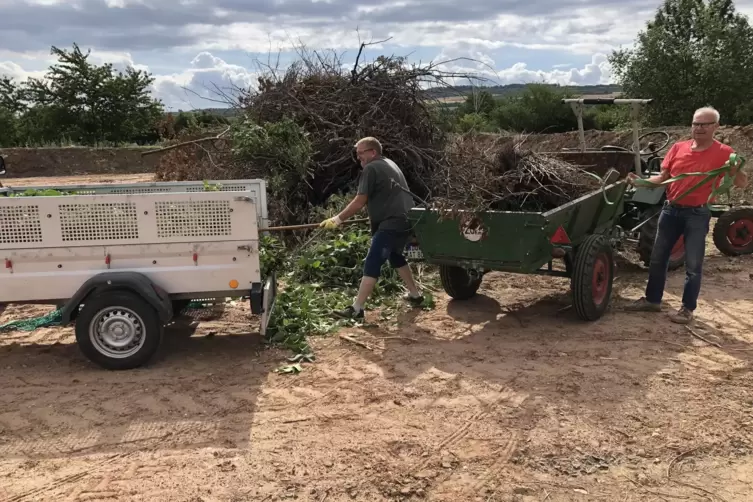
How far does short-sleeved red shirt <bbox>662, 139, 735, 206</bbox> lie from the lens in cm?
539

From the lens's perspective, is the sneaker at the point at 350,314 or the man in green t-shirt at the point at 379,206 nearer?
the man in green t-shirt at the point at 379,206

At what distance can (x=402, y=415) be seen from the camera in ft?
13.3

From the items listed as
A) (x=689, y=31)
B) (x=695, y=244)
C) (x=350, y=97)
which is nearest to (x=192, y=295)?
(x=695, y=244)

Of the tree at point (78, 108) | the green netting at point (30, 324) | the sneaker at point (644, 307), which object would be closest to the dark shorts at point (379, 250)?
the sneaker at point (644, 307)

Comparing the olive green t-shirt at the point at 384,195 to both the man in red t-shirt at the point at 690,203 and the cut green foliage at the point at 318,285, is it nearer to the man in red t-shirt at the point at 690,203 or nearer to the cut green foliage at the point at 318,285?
the cut green foliage at the point at 318,285

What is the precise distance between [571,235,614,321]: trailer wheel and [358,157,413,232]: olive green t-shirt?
5.15 feet

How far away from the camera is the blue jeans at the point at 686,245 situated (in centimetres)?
561

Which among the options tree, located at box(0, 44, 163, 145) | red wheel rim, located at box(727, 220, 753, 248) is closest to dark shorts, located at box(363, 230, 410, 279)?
red wheel rim, located at box(727, 220, 753, 248)

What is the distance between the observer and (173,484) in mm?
3283

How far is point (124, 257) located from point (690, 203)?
461 centimetres

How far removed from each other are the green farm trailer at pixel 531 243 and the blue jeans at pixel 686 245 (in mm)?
442

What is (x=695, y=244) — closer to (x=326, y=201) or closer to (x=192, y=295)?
(x=192, y=295)

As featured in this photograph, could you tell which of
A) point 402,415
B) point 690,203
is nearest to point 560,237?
point 690,203

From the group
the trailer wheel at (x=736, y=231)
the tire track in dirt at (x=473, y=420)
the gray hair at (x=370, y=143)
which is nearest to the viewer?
the tire track in dirt at (x=473, y=420)
